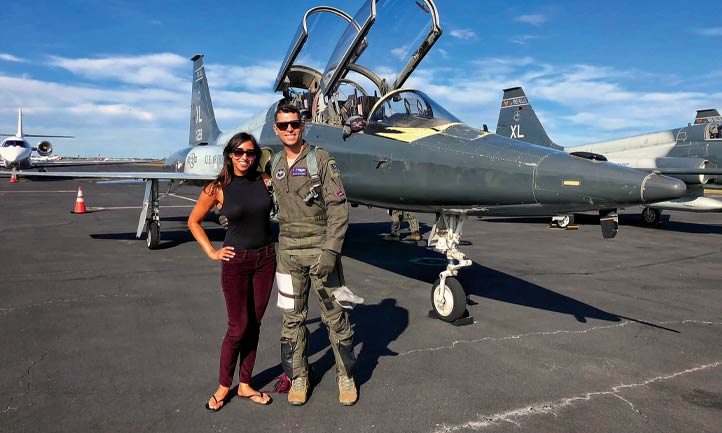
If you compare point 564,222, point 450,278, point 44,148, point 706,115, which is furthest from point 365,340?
point 44,148

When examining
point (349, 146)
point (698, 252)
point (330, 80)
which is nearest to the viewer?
point (349, 146)

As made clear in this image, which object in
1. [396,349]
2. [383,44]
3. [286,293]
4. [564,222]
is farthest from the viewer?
[564,222]

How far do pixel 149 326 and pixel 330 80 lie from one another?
13.1 feet

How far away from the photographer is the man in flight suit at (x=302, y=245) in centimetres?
328

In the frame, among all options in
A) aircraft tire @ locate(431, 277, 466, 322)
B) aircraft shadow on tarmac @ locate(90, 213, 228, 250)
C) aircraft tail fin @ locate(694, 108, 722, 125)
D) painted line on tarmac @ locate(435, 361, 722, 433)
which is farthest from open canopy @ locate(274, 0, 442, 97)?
aircraft tail fin @ locate(694, 108, 722, 125)

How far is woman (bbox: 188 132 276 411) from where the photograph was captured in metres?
3.20

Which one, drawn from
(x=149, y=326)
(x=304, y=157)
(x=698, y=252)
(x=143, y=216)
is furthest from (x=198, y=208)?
(x=698, y=252)

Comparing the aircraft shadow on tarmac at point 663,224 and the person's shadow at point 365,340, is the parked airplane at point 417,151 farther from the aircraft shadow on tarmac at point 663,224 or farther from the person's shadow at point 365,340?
the aircraft shadow on tarmac at point 663,224

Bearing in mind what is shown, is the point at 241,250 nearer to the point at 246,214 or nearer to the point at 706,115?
the point at 246,214

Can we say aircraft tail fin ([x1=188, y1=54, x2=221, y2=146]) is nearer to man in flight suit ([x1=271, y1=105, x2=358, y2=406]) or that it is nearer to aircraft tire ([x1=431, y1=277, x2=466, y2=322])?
aircraft tire ([x1=431, y1=277, x2=466, y2=322])

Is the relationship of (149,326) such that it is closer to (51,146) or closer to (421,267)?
(421,267)

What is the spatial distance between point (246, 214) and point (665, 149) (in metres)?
18.7

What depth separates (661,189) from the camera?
3.57 m

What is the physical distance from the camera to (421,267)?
817cm
